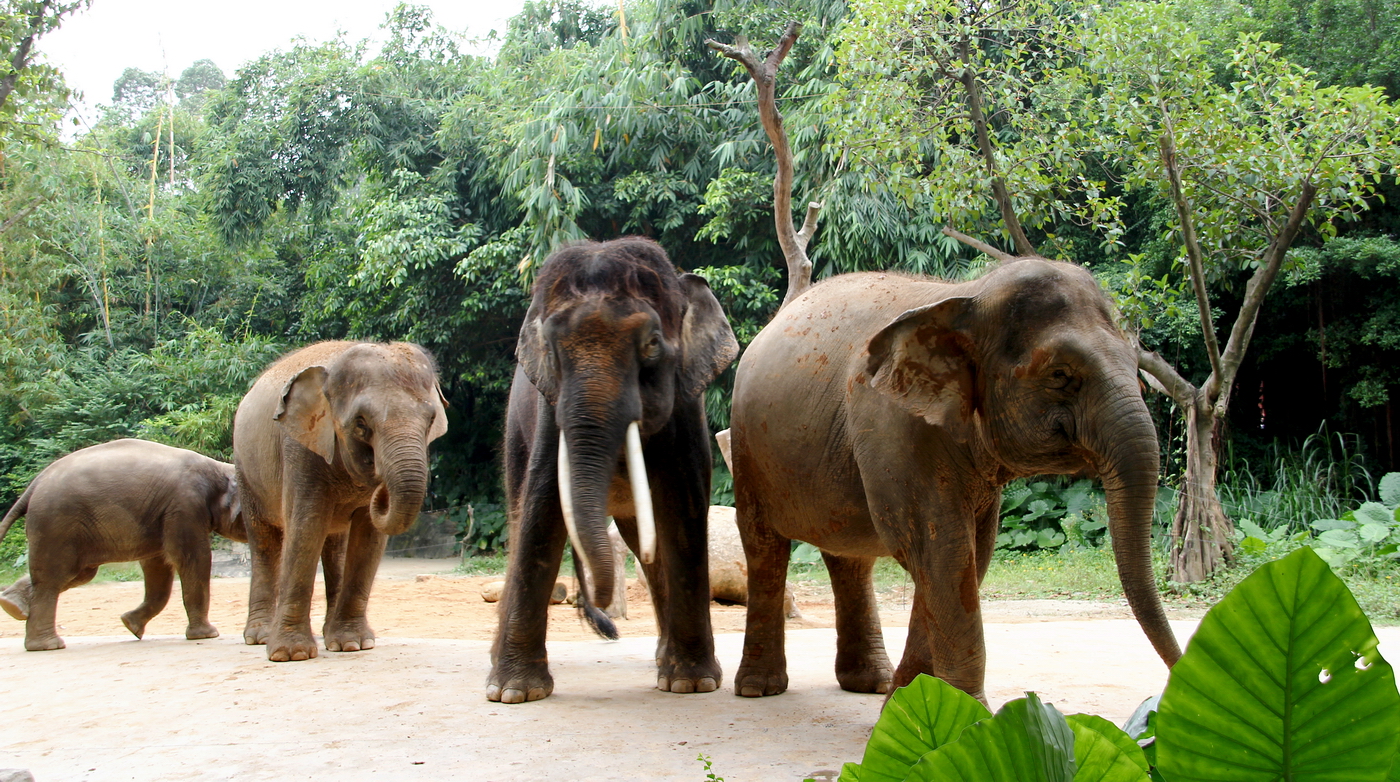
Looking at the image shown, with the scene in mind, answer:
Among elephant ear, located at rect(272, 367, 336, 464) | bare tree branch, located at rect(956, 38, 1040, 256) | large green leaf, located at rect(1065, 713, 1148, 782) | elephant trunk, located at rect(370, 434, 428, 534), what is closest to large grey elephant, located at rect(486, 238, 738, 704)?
elephant trunk, located at rect(370, 434, 428, 534)

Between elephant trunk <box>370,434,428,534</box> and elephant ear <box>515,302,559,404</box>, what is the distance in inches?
39.9

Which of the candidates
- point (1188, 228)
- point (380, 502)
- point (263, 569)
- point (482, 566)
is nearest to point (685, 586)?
point (380, 502)

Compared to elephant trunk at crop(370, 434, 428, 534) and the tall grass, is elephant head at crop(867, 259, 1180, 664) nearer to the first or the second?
elephant trunk at crop(370, 434, 428, 534)

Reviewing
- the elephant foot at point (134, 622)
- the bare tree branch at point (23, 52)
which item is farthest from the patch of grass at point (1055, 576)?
the bare tree branch at point (23, 52)

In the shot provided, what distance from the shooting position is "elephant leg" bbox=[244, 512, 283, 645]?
6926 millimetres

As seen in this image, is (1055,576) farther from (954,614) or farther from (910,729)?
(910,729)

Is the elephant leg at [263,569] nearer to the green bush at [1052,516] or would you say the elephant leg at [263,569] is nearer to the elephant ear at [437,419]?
the elephant ear at [437,419]

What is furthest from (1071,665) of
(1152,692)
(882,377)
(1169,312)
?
(1169,312)

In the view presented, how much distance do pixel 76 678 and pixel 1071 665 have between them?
5106mm

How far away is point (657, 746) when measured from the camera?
12.4 feet

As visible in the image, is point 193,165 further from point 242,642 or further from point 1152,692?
point 1152,692

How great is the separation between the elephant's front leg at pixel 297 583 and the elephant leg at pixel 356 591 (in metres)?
0.33

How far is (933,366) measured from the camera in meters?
3.59

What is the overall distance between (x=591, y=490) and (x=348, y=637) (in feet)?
9.80
